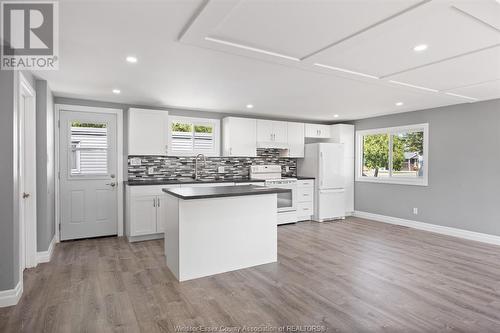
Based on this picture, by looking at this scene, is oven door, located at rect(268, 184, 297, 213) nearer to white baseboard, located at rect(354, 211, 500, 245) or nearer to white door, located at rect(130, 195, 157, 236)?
white baseboard, located at rect(354, 211, 500, 245)

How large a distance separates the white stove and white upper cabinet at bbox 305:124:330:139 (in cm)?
125

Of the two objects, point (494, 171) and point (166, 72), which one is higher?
point (166, 72)

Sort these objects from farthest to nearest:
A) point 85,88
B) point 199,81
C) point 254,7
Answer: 1. point 85,88
2. point 199,81
3. point 254,7

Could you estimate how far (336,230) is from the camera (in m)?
5.52

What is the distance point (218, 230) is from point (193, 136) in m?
2.81

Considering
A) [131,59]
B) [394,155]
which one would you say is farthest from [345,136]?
[131,59]

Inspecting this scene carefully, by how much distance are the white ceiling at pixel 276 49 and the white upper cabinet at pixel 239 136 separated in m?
1.17

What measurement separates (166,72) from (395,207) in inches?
203

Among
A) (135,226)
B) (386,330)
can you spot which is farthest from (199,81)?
(386,330)

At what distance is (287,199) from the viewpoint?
6078 mm

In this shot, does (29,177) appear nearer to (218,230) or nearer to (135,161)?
(135,161)

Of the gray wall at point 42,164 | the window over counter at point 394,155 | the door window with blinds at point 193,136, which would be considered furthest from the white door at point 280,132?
the gray wall at point 42,164

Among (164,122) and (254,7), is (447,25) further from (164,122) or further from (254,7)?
(164,122)

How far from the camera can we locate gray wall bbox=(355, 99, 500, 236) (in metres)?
4.74
